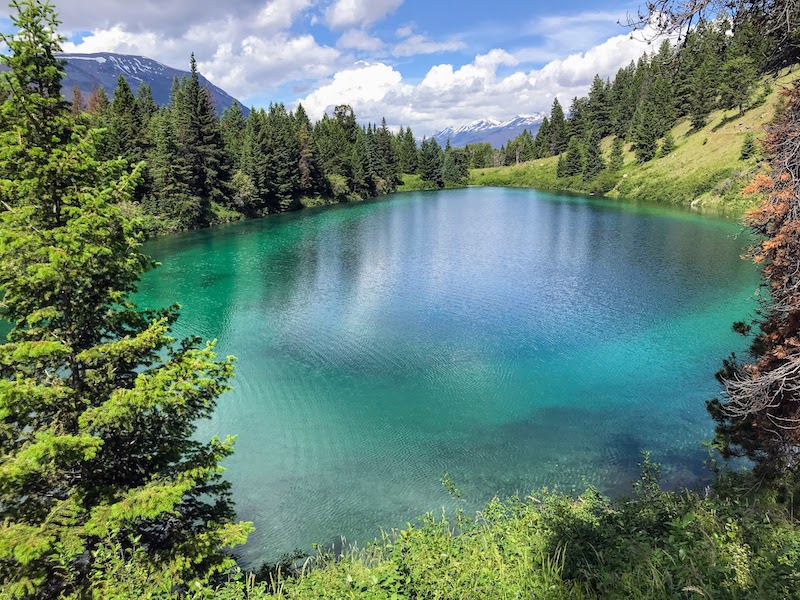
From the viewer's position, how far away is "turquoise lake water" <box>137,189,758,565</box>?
14531 millimetres

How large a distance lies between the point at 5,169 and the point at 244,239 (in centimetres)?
4880

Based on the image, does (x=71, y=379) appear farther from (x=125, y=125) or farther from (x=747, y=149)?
(x=747, y=149)

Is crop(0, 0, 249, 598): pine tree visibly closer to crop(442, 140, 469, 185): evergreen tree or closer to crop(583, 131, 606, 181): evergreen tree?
crop(583, 131, 606, 181): evergreen tree

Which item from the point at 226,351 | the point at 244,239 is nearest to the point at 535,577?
the point at 226,351

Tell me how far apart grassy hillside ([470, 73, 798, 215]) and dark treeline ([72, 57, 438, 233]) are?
5009 centimetres

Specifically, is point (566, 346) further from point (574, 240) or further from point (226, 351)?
point (574, 240)

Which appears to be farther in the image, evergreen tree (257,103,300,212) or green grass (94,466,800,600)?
evergreen tree (257,103,300,212)

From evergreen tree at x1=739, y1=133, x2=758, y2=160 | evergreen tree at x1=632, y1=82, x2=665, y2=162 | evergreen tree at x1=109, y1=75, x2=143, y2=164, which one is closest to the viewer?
evergreen tree at x1=109, y1=75, x2=143, y2=164

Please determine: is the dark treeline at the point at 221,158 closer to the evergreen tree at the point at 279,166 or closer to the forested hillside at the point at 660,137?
the evergreen tree at the point at 279,166

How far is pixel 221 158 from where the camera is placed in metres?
68.4

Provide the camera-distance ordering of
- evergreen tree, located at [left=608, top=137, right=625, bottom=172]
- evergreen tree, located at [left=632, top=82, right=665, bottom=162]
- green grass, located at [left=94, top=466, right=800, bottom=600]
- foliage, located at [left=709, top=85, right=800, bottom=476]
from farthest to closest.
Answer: evergreen tree, located at [left=608, top=137, right=625, bottom=172] → evergreen tree, located at [left=632, top=82, right=665, bottom=162] → foliage, located at [left=709, top=85, right=800, bottom=476] → green grass, located at [left=94, top=466, right=800, bottom=600]

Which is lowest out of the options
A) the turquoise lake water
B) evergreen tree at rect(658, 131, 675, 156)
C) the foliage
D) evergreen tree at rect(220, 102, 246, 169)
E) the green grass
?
the turquoise lake water

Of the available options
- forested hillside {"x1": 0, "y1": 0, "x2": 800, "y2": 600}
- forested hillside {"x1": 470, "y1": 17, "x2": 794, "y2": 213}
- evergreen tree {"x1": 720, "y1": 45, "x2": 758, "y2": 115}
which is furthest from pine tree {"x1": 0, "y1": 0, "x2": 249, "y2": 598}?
evergreen tree {"x1": 720, "y1": 45, "x2": 758, "y2": 115}

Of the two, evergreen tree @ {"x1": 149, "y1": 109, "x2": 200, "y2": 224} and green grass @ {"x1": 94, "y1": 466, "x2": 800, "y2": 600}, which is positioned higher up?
evergreen tree @ {"x1": 149, "y1": 109, "x2": 200, "y2": 224}
